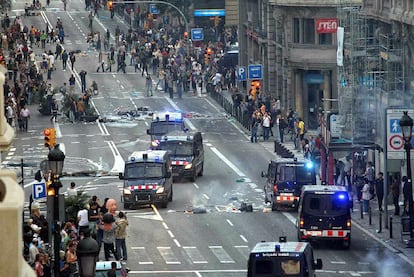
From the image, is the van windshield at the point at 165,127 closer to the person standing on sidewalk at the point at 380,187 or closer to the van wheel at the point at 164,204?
the van wheel at the point at 164,204

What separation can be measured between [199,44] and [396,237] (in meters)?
73.3

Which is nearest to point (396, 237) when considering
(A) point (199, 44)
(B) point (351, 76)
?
(B) point (351, 76)

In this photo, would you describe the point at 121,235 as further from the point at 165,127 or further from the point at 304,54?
the point at 304,54

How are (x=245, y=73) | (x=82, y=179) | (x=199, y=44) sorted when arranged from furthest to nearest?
(x=199, y=44) < (x=245, y=73) < (x=82, y=179)

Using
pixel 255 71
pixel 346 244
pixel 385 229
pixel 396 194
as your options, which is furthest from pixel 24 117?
pixel 346 244

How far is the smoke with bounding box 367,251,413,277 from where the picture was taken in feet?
121

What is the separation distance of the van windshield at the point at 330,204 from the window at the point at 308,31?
40326mm

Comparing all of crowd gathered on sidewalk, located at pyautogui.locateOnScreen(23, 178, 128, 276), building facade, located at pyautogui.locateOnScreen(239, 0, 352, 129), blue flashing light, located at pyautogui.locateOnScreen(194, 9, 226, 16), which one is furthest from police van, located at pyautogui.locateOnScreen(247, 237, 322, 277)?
blue flashing light, located at pyautogui.locateOnScreen(194, 9, 226, 16)

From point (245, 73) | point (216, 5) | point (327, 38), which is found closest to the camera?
A: point (327, 38)

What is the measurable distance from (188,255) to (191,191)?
15.5 m

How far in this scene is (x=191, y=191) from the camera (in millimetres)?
55844

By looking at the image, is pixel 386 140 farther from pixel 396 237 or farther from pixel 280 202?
pixel 280 202

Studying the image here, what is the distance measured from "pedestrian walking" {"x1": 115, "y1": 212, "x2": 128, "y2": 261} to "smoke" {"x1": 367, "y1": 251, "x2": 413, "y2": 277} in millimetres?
6792

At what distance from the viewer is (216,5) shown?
125 metres
